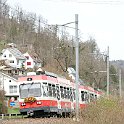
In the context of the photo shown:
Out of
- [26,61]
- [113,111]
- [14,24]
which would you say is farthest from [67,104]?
[26,61]

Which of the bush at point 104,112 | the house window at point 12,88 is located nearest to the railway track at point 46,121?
the bush at point 104,112

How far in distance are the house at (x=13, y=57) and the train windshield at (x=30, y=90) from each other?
78886 mm

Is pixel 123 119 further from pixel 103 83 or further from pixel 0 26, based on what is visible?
pixel 0 26

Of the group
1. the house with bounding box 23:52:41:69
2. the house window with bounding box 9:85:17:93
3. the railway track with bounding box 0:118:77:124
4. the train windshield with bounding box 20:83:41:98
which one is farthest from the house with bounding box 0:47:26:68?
the railway track with bounding box 0:118:77:124

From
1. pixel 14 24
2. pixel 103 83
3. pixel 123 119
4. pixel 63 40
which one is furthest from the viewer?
pixel 14 24

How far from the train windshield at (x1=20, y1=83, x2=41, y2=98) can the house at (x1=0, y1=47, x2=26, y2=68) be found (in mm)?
78886

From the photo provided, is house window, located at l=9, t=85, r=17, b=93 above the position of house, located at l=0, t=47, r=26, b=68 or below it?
below

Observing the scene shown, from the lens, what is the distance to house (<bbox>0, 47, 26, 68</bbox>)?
108m

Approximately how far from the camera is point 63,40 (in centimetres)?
4728

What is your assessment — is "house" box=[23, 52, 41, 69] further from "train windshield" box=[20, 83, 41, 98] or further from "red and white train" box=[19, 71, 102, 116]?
"train windshield" box=[20, 83, 41, 98]

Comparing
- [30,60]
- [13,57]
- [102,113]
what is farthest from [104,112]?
[13,57]

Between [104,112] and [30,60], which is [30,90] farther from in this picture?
[30,60]

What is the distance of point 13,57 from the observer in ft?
354

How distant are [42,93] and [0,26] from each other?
77.9 metres
